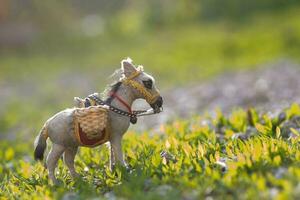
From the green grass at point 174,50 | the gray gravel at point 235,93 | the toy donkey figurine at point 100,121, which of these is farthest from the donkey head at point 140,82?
the green grass at point 174,50

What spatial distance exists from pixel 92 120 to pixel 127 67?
0.77m

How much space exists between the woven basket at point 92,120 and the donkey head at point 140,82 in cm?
47

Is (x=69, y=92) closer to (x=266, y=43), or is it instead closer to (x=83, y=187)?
(x=266, y=43)

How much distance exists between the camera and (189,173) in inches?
239

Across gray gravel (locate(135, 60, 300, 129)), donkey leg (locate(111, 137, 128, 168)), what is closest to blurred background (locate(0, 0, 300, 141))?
gray gravel (locate(135, 60, 300, 129))

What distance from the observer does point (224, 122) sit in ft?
30.1

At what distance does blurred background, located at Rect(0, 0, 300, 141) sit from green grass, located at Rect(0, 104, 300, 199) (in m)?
4.42

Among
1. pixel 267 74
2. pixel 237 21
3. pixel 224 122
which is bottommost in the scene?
pixel 224 122

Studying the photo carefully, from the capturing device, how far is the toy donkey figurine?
6.53 m

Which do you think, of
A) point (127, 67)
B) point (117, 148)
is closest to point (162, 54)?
point (127, 67)

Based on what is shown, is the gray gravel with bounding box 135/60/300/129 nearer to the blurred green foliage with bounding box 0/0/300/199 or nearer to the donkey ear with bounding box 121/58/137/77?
the blurred green foliage with bounding box 0/0/300/199

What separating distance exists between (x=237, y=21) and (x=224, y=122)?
27.5 meters

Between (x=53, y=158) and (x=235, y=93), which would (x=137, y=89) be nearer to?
(x=53, y=158)

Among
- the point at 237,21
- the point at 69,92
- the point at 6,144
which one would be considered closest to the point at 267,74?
the point at 69,92
